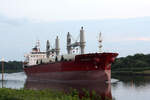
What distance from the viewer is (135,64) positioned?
6588cm

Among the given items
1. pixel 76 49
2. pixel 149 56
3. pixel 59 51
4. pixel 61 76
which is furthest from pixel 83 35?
pixel 149 56

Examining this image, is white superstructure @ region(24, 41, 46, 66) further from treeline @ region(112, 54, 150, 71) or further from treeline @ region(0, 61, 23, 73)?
treeline @ region(0, 61, 23, 73)

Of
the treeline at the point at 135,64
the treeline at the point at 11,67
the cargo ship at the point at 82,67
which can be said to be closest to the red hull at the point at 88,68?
the cargo ship at the point at 82,67

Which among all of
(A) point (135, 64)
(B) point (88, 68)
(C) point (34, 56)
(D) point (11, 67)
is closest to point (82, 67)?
(B) point (88, 68)

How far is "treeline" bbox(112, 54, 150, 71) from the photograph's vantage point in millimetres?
Result: 63700

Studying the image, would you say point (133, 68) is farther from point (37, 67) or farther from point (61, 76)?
point (61, 76)

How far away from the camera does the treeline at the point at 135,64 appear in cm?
6370

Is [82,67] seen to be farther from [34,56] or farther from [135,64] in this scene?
[135,64]

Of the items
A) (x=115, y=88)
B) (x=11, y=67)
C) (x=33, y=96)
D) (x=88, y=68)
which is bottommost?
(x=11, y=67)

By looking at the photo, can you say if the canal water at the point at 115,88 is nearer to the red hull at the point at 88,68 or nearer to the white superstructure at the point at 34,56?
the red hull at the point at 88,68

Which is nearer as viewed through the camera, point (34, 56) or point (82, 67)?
point (82, 67)

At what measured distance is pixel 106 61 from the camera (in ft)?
99.0

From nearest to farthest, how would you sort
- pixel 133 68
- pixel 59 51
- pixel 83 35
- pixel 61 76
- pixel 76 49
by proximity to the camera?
pixel 61 76, pixel 83 35, pixel 76 49, pixel 59 51, pixel 133 68

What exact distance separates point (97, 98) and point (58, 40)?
106 ft
